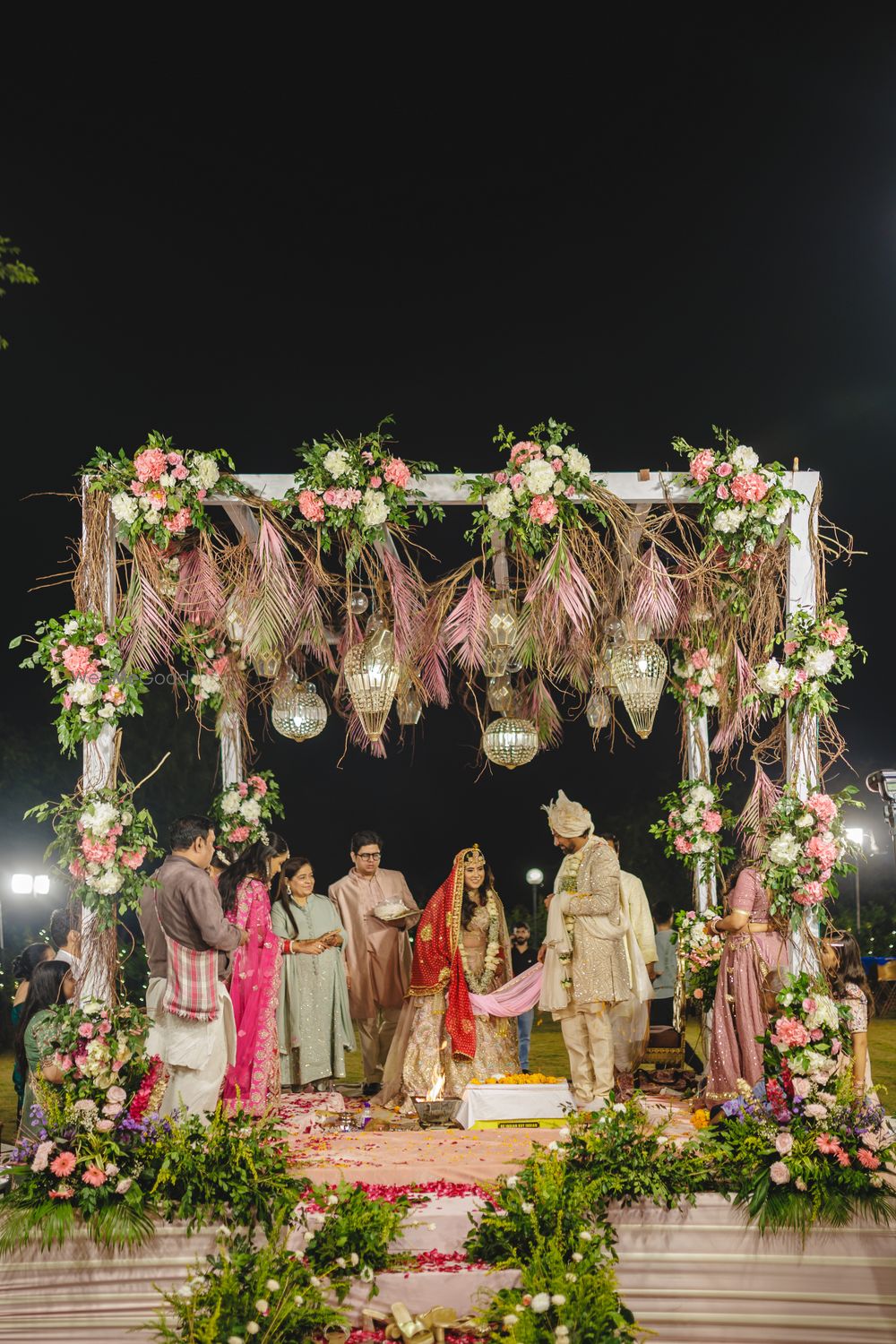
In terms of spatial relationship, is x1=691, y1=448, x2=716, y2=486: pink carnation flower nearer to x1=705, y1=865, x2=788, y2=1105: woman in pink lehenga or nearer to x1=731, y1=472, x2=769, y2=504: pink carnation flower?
x1=731, y1=472, x2=769, y2=504: pink carnation flower

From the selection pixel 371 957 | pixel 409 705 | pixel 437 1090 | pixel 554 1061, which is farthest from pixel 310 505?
pixel 554 1061

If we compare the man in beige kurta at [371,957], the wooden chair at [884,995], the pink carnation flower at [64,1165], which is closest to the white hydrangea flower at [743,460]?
the man in beige kurta at [371,957]

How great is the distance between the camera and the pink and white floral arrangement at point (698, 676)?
816cm

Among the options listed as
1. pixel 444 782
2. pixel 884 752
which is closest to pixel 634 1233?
pixel 444 782

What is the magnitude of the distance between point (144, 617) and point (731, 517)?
2.98 m

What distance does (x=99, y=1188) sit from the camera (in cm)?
480

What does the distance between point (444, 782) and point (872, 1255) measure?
11454 mm

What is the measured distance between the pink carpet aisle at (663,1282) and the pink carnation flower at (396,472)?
3241 mm

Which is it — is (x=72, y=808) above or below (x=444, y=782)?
below

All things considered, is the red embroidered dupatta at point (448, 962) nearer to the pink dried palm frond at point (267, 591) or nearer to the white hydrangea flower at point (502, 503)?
the pink dried palm frond at point (267, 591)

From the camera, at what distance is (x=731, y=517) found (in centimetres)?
612

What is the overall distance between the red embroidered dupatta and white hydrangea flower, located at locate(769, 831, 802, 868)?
231 cm

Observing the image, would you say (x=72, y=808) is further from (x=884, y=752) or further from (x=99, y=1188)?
(x=884, y=752)

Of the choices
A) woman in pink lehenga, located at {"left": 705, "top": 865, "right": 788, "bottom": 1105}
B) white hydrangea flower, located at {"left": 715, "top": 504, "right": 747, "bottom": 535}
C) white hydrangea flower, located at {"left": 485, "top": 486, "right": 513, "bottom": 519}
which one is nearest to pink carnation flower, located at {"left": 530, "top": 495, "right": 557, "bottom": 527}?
white hydrangea flower, located at {"left": 485, "top": 486, "right": 513, "bottom": 519}
